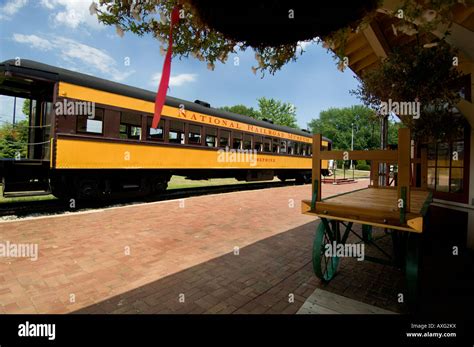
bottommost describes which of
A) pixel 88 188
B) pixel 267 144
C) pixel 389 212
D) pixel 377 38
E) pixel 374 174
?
pixel 88 188

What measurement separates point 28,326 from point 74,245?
226 centimetres

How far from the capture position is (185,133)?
9570 mm

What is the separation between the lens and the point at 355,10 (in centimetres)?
126

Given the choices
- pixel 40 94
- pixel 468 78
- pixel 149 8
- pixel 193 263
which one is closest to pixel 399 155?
pixel 149 8

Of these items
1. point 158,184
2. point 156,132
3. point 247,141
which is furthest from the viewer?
point 247,141

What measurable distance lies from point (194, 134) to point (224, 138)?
187 centimetres

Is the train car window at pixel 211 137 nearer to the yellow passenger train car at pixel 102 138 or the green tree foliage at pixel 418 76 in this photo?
the yellow passenger train car at pixel 102 138

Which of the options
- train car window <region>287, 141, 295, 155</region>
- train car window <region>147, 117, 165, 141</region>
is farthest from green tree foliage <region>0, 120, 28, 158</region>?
train car window <region>287, 141, 295, 155</region>

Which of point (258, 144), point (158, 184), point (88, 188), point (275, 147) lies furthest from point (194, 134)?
point (275, 147)

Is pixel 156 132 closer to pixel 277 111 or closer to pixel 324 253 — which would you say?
pixel 324 253

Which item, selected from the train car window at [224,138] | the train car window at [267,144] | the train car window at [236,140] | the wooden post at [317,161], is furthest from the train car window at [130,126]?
the train car window at [267,144]

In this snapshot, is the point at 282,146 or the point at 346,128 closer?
the point at 282,146

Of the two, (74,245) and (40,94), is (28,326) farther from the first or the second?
(40,94)

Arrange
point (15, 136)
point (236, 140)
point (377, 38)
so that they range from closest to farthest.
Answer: point (377, 38) → point (15, 136) → point (236, 140)
